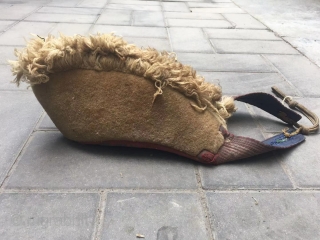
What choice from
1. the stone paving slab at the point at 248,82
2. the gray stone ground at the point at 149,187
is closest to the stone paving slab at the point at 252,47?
the stone paving slab at the point at 248,82

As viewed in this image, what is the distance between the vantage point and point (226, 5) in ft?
14.1

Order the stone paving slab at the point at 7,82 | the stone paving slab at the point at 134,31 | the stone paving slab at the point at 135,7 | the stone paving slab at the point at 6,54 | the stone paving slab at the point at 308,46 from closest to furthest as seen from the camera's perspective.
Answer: the stone paving slab at the point at 7,82
the stone paving slab at the point at 6,54
the stone paving slab at the point at 308,46
the stone paving slab at the point at 134,31
the stone paving slab at the point at 135,7

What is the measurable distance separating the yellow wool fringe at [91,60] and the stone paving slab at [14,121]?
0.92 ft

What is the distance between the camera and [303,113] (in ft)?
5.17

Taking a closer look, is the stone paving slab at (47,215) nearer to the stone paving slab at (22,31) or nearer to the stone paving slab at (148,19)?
the stone paving slab at (22,31)

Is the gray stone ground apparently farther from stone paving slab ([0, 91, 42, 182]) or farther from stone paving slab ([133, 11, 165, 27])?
stone paving slab ([133, 11, 165, 27])

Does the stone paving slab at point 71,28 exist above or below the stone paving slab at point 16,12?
above

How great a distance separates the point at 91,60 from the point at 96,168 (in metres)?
0.37

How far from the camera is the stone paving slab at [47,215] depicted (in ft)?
2.94

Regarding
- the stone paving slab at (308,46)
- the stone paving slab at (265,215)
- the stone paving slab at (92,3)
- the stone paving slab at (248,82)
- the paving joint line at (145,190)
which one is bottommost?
the stone paving slab at (92,3)

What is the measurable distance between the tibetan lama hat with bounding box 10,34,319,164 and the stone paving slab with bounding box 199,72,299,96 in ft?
2.16

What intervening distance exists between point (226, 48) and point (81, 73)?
1669mm

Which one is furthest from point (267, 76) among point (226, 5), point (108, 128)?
point (226, 5)

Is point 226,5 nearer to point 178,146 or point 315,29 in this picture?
point 315,29
